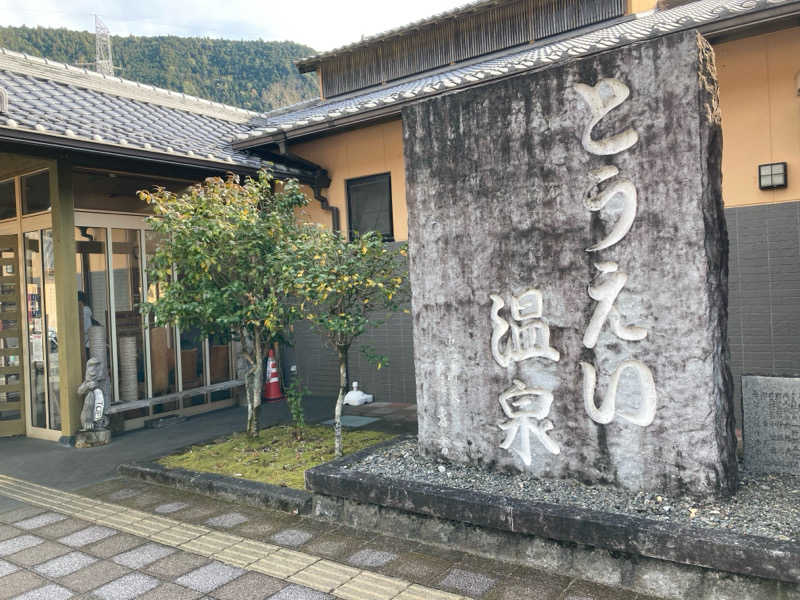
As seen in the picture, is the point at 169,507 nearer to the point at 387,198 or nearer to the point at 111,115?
the point at 387,198

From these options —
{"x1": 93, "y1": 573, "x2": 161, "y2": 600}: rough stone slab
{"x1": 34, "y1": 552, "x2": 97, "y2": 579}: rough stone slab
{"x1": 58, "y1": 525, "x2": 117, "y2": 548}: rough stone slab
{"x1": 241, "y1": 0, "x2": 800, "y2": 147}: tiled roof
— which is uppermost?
{"x1": 241, "y1": 0, "x2": 800, "y2": 147}: tiled roof

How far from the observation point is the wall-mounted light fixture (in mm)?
6677

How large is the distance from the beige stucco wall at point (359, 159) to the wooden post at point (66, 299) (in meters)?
3.87

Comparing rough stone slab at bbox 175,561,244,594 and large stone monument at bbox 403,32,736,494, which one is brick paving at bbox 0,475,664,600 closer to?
rough stone slab at bbox 175,561,244,594

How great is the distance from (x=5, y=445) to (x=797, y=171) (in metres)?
10.5

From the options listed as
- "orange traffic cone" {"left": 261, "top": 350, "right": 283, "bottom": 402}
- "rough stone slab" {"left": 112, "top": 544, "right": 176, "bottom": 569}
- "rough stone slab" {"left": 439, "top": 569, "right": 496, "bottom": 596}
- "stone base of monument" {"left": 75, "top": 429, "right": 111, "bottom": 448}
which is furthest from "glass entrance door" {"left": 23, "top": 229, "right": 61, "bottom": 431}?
"rough stone slab" {"left": 439, "top": 569, "right": 496, "bottom": 596}

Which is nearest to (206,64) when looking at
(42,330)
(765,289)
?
(42,330)

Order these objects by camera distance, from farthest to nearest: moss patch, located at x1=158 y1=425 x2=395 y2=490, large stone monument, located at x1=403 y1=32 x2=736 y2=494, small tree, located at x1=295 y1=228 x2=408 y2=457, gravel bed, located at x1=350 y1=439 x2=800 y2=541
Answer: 1. moss patch, located at x1=158 y1=425 x2=395 y2=490
2. small tree, located at x1=295 y1=228 x2=408 y2=457
3. large stone monument, located at x1=403 y1=32 x2=736 y2=494
4. gravel bed, located at x1=350 y1=439 x2=800 y2=541

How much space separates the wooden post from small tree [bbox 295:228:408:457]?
12.1 feet

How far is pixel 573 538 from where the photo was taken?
152 inches

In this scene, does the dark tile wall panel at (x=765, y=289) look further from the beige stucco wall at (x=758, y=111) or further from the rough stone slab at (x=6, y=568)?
the rough stone slab at (x=6, y=568)

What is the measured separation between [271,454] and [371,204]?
4792 millimetres

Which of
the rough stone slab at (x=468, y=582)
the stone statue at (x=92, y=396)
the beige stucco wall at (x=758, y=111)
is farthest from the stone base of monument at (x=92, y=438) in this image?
the beige stucco wall at (x=758, y=111)

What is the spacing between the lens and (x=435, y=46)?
492 inches
